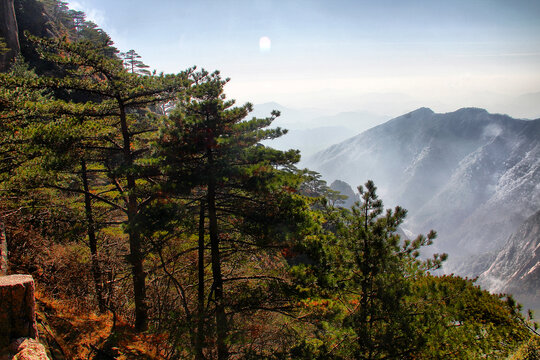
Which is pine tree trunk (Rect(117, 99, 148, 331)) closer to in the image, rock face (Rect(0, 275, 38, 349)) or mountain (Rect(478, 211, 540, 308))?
rock face (Rect(0, 275, 38, 349))

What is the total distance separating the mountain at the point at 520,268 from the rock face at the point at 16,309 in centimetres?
8083

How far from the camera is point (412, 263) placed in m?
6.71

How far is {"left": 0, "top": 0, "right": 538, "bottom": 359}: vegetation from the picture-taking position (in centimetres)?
637

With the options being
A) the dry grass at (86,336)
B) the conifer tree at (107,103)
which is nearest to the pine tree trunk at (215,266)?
the conifer tree at (107,103)

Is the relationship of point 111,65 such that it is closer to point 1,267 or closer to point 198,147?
point 198,147

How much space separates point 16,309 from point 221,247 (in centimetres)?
484

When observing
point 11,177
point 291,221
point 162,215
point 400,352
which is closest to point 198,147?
point 162,215

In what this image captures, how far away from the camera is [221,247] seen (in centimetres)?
852

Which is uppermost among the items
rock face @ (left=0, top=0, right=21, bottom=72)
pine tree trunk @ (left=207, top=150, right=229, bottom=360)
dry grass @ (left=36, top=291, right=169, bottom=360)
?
rock face @ (left=0, top=0, right=21, bottom=72)

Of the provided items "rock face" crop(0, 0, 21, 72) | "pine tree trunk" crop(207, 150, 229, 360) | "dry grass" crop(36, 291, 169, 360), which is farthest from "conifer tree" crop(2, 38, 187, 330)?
"rock face" crop(0, 0, 21, 72)

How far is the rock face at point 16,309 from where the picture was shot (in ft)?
14.1

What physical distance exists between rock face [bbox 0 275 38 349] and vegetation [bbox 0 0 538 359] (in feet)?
7.81

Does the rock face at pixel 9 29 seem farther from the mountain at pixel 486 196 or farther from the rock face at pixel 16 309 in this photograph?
the mountain at pixel 486 196

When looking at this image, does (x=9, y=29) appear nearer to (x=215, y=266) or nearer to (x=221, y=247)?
(x=221, y=247)
